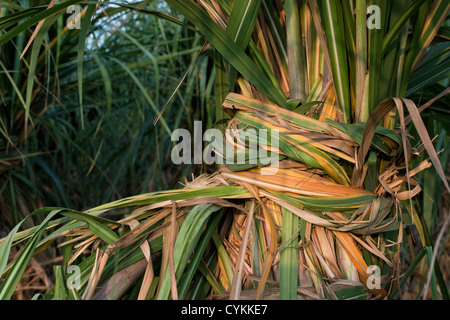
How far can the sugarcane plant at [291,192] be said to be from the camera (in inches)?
12.0

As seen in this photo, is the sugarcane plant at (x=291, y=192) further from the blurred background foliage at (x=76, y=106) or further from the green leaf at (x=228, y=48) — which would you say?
the blurred background foliage at (x=76, y=106)

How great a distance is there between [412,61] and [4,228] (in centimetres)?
86

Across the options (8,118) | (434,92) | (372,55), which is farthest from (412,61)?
(8,118)

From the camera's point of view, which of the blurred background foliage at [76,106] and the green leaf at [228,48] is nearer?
the green leaf at [228,48]

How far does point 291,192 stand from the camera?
0.32 m

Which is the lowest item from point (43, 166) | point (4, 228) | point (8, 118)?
point (4, 228)

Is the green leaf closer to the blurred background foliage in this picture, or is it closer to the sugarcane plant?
the sugarcane plant

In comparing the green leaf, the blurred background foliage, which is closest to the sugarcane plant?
the green leaf

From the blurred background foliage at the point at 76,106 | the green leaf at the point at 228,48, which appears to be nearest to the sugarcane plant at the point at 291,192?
the green leaf at the point at 228,48

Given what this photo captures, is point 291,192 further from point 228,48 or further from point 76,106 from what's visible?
point 76,106

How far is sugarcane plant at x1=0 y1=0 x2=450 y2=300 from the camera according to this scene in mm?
305

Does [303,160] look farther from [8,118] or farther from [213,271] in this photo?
[8,118]

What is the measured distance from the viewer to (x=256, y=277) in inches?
11.9
